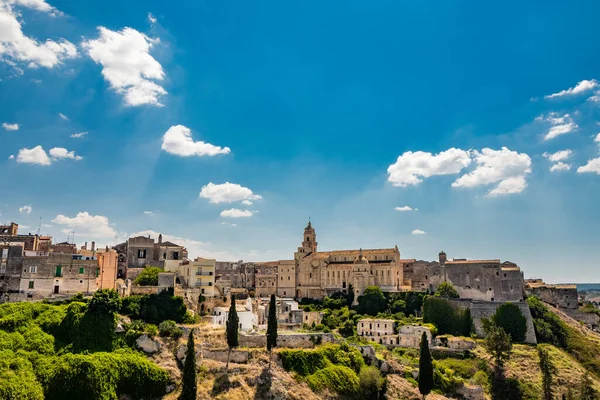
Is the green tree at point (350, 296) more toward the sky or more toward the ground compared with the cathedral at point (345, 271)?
more toward the ground

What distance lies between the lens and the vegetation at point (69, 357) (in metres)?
37.4

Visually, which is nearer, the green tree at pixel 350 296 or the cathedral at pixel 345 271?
the green tree at pixel 350 296

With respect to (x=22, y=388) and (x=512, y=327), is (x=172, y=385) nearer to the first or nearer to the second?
(x=22, y=388)

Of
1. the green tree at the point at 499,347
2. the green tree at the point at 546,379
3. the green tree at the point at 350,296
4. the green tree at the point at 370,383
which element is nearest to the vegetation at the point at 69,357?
the green tree at the point at 370,383

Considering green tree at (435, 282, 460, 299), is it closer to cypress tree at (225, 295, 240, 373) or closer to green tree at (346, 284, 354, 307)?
green tree at (346, 284, 354, 307)

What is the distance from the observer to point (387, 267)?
83000 millimetres

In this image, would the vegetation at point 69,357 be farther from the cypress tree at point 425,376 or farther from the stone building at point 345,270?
the stone building at point 345,270

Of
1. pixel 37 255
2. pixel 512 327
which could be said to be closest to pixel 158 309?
pixel 37 255

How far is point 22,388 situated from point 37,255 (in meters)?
22.4

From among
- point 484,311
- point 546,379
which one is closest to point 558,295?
point 484,311

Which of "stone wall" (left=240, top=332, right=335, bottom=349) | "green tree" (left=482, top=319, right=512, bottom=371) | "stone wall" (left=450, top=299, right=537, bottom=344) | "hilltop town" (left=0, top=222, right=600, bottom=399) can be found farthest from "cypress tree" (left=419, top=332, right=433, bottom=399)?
"stone wall" (left=450, top=299, right=537, bottom=344)

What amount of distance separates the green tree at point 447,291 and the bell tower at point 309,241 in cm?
2679

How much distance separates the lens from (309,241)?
96000 millimetres

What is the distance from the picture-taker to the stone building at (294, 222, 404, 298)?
82.5m
